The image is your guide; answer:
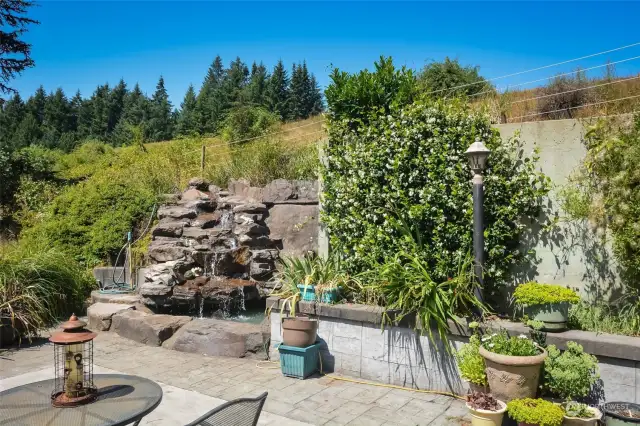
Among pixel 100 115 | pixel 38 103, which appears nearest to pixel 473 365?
pixel 100 115

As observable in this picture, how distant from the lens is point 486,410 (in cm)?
368

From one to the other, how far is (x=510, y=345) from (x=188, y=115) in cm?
3967

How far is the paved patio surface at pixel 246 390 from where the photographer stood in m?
4.11

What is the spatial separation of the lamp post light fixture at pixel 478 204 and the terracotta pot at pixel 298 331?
180cm

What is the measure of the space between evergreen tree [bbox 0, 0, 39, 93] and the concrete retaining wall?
39.0 feet

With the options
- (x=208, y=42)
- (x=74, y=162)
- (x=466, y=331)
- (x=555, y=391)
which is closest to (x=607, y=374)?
(x=555, y=391)

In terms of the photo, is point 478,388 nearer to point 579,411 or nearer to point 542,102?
point 579,411

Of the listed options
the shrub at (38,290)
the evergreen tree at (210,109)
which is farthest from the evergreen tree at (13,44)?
the evergreen tree at (210,109)

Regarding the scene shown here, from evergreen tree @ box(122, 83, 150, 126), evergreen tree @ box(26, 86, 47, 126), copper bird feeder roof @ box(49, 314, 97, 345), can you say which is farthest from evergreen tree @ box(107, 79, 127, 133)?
copper bird feeder roof @ box(49, 314, 97, 345)

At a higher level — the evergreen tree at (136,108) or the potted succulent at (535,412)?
the evergreen tree at (136,108)

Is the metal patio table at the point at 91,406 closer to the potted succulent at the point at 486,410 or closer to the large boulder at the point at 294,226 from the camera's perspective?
the potted succulent at the point at 486,410

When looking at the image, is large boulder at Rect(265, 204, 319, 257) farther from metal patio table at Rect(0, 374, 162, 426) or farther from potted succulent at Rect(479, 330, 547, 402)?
metal patio table at Rect(0, 374, 162, 426)

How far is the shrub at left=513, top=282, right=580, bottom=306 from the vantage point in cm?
425

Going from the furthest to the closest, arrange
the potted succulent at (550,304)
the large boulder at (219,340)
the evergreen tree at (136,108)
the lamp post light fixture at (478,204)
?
the evergreen tree at (136,108), the large boulder at (219,340), the lamp post light fixture at (478,204), the potted succulent at (550,304)
